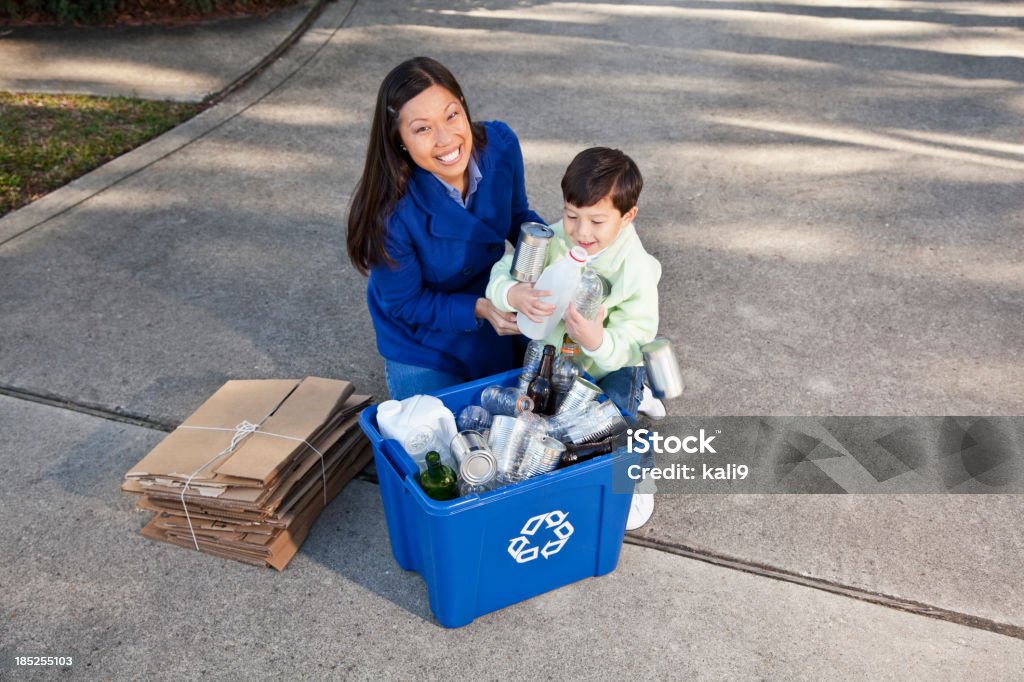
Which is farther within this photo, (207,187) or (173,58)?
(173,58)

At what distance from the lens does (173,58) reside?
595 cm

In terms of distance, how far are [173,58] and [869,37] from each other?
16.0 feet

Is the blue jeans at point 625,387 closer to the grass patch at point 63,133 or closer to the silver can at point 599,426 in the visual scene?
the silver can at point 599,426

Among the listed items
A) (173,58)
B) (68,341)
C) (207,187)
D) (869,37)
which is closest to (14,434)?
(68,341)

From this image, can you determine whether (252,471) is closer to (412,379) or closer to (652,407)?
(412,379)

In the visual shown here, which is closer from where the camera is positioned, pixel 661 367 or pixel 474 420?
pixel 474 420

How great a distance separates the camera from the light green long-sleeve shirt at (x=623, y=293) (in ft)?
8.56

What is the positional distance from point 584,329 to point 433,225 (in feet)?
2.05

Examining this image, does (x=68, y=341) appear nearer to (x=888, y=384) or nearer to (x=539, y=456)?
(x=539, y=456)

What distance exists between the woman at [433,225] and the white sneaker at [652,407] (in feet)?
1.64

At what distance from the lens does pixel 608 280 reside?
2660 millimetres

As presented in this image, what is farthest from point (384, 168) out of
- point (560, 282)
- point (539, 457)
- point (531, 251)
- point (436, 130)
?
point (539, 457)

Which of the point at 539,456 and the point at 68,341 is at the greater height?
the point at 539,456

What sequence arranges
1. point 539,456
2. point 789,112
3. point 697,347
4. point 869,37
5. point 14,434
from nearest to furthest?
point 539,456, point 14,434, point 697,347, point 789,112, point 869,37
